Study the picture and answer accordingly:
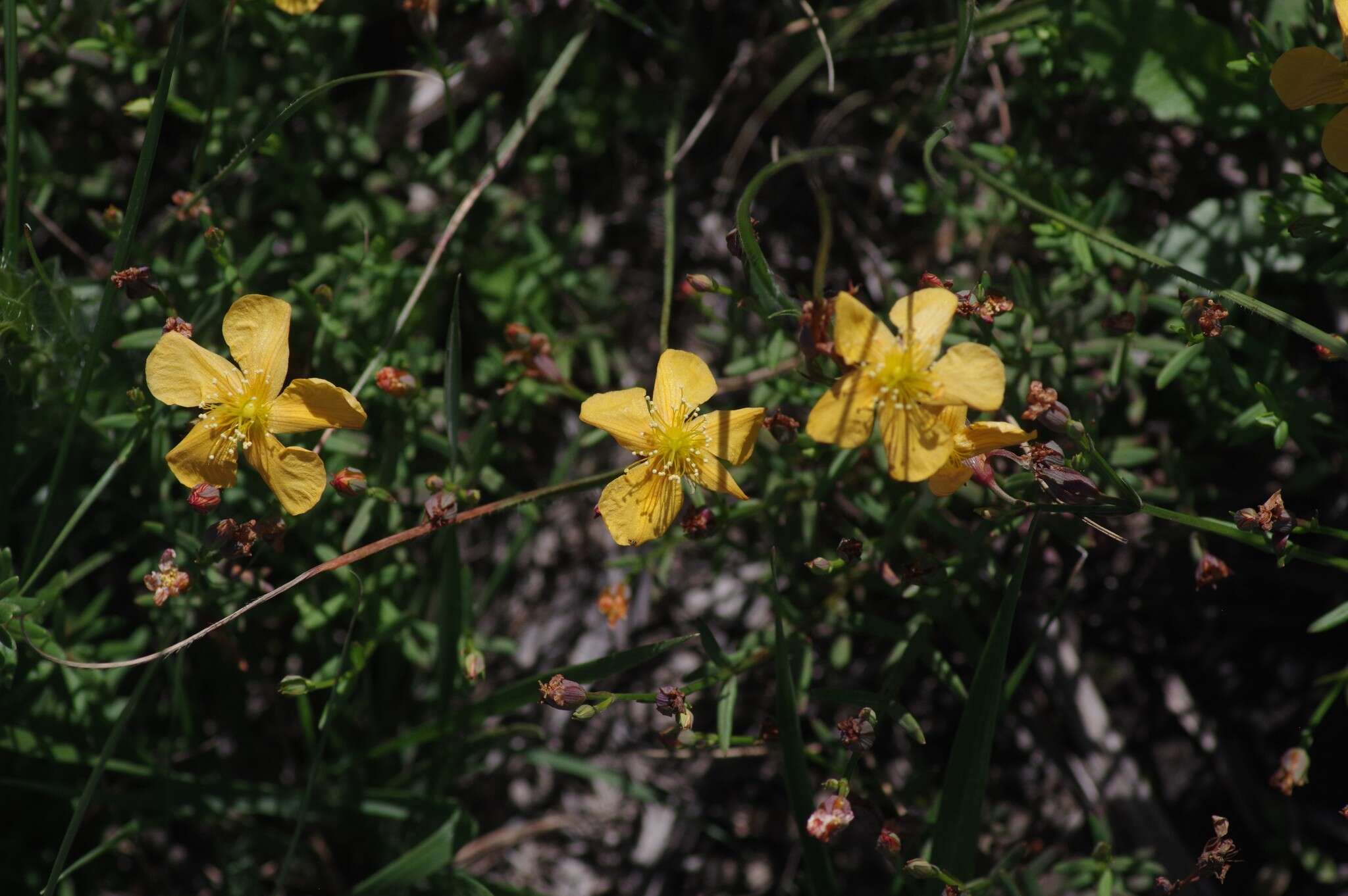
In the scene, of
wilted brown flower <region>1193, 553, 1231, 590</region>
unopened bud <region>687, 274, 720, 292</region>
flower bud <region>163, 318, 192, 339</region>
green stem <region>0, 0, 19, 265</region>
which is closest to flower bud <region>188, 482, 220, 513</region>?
flower bud <region>163, 318, 192, 339</region>

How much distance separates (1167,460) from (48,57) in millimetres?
4184

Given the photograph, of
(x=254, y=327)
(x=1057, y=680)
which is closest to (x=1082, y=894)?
(x=1057, y=680)

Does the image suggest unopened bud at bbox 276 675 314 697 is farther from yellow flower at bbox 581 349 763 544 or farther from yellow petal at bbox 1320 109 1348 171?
yellow petal at bbox 1320 109 1348 171

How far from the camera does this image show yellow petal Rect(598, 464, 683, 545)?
8.20 ft

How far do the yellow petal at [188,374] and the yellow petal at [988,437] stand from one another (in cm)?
190

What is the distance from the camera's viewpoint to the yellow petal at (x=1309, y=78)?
2.46m

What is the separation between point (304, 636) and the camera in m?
3.34

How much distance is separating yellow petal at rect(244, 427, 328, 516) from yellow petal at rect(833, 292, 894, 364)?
135 cm

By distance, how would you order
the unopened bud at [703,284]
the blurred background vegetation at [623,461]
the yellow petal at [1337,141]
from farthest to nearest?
the blurred background vegetation at [623,461]
the unopened bud at [703,284]
the yellow petal at [1337,141]

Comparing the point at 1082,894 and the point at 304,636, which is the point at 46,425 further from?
the point at 1082,894

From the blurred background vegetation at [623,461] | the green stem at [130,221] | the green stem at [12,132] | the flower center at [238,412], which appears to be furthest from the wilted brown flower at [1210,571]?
the green stem at [12,132]

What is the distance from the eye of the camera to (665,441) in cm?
254

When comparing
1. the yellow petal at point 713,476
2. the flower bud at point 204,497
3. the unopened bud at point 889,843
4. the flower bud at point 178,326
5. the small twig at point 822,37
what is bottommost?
the unopened bud at point 889,843

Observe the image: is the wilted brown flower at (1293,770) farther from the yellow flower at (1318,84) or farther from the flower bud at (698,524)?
the flower bud at (698,524)
